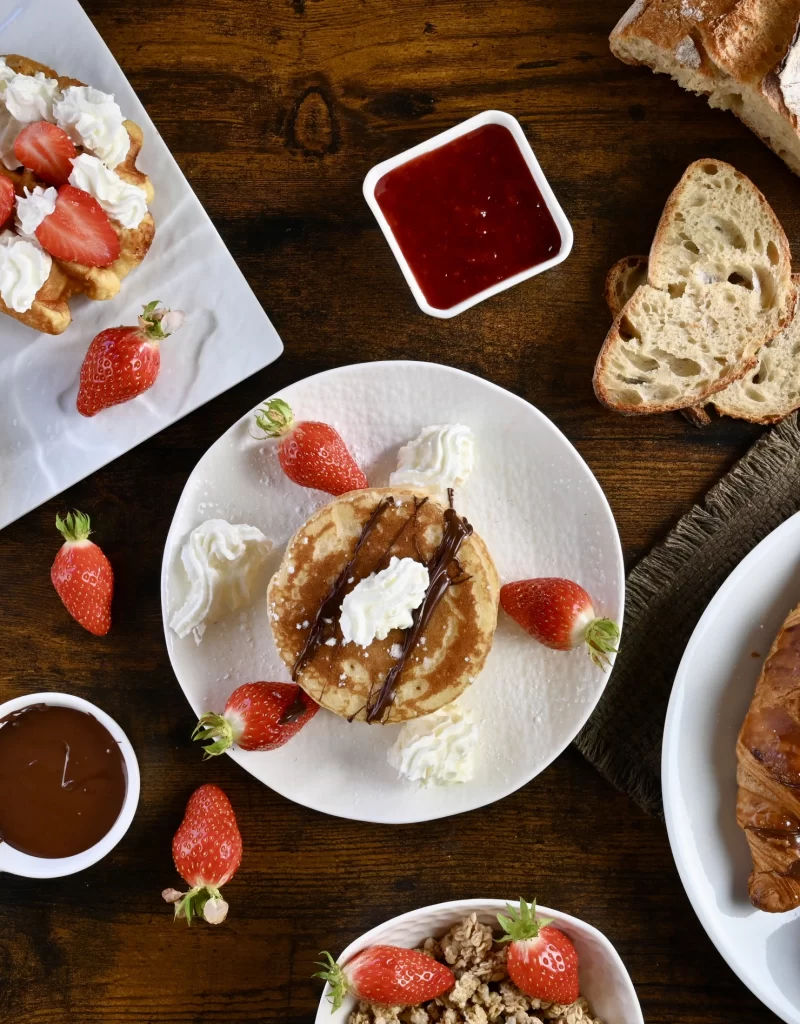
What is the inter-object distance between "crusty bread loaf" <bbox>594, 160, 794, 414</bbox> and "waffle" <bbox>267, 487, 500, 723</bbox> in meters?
0.64

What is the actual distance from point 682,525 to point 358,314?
3.45 feet

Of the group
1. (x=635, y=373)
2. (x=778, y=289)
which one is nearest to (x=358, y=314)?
(x=635, y=373)

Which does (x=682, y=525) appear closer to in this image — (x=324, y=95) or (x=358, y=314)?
(x=358, y=314)

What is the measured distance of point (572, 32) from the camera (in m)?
2.44

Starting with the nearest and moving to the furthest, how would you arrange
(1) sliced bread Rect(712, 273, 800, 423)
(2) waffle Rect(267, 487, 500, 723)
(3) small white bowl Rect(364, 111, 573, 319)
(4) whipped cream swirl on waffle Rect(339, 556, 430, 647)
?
1. (4) whipped cream swirl on waffle Rect(339, 556, 430, 647)
2. (2) waffle Rect(267, 487, 500, 723)
3. (3) small white bowl Rect(364, 111, 573, 319)
4. (1) sliced bread Rect(712, 273, 800, 423)

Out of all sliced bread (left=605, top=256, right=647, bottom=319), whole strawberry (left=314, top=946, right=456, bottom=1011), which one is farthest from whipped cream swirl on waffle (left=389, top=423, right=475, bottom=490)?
whole strawberry (left=314, top=946, right=456, bottom=1011)

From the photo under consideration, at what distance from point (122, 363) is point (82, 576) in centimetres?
Answer: 57

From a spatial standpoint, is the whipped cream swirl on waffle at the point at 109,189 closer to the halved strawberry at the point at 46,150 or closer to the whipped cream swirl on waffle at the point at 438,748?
the halved strawberry at the point at 46,150

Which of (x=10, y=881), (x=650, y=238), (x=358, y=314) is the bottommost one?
(x=10, y=881)

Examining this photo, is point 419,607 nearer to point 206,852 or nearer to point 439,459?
point 439,459

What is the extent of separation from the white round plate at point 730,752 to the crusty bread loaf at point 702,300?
0.48 meters

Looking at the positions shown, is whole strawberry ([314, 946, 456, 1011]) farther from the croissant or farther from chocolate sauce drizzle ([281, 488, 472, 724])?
the croissant

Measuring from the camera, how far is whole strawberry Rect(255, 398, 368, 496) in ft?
7.23

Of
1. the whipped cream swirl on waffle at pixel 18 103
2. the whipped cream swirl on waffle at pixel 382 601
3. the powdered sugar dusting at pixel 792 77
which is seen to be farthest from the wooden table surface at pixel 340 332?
the whipped cream swirl on waffle at pixel 382 601
